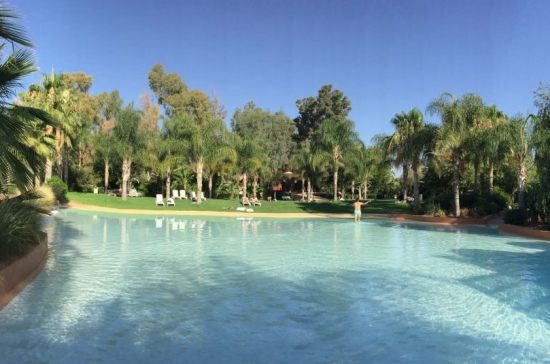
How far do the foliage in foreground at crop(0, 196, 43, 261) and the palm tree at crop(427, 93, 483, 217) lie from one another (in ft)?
65.4

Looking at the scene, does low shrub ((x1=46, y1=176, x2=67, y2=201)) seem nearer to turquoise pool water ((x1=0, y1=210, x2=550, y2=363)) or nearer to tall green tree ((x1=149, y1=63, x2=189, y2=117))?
turquoise pool water ((x1=0, y1=210, x2=550, y2=363))

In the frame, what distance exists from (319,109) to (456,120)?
41.4 meters

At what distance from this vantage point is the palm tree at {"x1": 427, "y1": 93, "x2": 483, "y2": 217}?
71.6 ft

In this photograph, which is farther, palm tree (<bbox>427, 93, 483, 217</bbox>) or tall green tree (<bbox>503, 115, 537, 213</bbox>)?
palm tree (<bbox>427, 93, 483, 217</bbox>)

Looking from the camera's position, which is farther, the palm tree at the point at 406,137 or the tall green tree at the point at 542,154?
the palm tree at the point at 406,137

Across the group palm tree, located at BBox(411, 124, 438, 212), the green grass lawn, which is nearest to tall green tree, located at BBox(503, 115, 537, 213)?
palm tree, located at BBox(411, 124, 438, 212)

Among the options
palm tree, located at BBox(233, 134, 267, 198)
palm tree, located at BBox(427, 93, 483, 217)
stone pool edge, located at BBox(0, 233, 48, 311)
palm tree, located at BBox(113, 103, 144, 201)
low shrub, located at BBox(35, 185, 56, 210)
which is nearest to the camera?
stone pool edge, located at BBox(0, 233, 48, 311)

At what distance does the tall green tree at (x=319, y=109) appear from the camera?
62.6 m

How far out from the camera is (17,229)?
25.6 ft

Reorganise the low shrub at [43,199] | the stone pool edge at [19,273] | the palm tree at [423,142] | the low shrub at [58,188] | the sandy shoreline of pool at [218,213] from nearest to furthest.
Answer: the stone pool edge at [19,273] < the low shrub at [43,199] < the palm tree at [423,142] < the sandy shoreline of pool at [218,213] < the low shrub at [58,188]

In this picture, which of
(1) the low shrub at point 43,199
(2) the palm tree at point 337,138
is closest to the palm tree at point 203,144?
(2) the palm tree at point 337,138

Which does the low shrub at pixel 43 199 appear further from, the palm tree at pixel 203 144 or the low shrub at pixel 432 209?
the low shrub at pixel 432 209

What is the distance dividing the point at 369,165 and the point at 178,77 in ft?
116

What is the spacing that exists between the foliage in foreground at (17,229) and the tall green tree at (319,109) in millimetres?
54642
